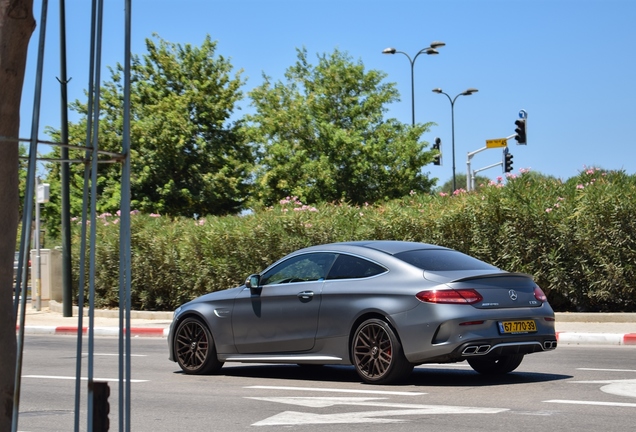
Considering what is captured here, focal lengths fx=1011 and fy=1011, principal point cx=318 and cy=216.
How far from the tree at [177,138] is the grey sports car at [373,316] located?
85.0ft

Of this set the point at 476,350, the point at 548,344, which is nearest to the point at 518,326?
the point at 548,344

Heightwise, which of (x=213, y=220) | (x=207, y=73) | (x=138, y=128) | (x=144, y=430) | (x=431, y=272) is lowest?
(x=144, y=430)

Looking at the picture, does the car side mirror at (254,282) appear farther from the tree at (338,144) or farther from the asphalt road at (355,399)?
the tree at (338,144)

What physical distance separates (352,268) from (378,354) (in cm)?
111

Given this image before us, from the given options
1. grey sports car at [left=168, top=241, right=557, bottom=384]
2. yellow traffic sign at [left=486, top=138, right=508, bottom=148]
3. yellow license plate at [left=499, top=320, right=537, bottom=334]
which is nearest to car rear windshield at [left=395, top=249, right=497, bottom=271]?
grey sports car at [left=168, top=241, right=557, bottom=384]

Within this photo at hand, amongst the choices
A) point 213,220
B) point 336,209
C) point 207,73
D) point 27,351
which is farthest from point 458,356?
point 207,73

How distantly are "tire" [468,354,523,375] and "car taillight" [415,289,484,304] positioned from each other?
4.39 ft

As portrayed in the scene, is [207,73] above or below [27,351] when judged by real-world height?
above

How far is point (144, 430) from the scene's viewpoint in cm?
782

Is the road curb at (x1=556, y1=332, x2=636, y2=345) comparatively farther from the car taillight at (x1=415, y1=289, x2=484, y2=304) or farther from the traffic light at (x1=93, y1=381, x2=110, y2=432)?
the traffic light at (x1=93, y1=381, x2=110, y2=432)

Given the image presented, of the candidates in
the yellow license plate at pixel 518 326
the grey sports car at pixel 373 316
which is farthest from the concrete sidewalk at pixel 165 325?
the yellow license plate at pixel 518 326

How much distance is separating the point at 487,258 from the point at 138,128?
74.2ft

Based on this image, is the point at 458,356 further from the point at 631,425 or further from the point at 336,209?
the point at 336,209

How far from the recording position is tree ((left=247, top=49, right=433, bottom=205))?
42031 mm
